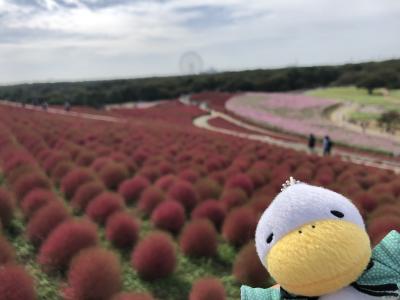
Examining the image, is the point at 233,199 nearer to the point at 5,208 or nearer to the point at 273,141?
the point at 5,208

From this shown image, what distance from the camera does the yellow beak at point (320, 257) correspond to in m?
2.31

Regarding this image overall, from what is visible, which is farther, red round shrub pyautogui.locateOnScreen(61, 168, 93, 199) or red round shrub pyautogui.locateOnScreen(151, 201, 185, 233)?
red round shrub pyautogui.locateOnScreen(61, 168, 93, 199)

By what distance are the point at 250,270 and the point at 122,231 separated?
6.24ft

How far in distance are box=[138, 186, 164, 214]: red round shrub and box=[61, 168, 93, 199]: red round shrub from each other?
1.44 meters

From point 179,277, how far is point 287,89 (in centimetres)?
7175

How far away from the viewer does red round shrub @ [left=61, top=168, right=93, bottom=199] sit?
9125 millimetres

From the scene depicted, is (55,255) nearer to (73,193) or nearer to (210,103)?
(73,193)

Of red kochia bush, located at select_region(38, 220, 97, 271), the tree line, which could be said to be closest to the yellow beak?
red kochia bush, located at select_region(38, 220, 97, 271)

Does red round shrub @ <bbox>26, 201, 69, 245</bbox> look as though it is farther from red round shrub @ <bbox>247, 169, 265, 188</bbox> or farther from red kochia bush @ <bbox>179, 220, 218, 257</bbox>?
red round shrub @ <bbox>247, 169, 265, 188</bbox>

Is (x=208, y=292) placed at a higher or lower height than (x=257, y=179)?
higher

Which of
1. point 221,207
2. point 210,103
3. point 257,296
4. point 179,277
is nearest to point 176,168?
point 221,207

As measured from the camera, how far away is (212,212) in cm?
780

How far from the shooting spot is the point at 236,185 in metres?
9.82

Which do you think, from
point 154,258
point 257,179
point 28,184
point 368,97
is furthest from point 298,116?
point 154,258
